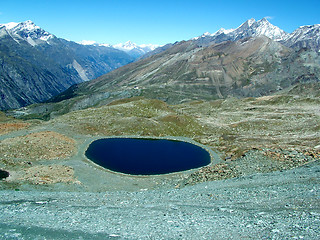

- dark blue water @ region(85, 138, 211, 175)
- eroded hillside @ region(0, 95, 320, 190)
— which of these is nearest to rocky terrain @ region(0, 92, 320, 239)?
eroded hillside @ region(0, 95, 320, 190)

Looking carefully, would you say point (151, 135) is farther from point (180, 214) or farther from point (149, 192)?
point (180, 214)

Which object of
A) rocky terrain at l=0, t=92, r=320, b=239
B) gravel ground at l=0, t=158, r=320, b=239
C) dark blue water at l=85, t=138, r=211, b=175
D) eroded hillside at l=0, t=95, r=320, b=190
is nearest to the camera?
gravel ground at l=0, t=158, r=320, b=239

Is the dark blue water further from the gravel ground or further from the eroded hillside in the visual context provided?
the gravel ground

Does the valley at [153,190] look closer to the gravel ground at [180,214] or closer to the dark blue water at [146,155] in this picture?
the gravel ground at [180,214]

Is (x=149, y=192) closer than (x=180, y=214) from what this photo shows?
No

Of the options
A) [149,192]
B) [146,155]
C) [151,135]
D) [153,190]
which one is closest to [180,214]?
[149,192]

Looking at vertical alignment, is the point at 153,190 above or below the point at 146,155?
above

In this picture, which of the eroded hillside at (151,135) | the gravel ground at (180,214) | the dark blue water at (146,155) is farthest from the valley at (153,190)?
the dark blue water at (146,155)
